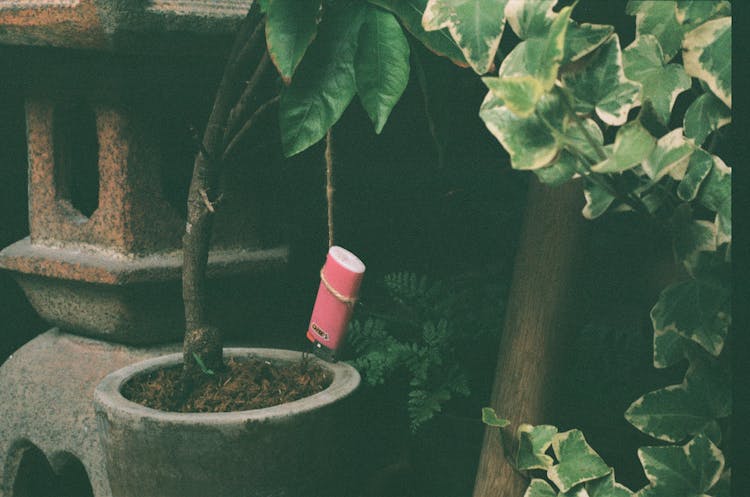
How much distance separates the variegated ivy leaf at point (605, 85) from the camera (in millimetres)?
717

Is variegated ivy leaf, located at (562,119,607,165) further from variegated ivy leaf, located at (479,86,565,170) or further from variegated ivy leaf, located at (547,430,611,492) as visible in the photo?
variegated ivy leaf, located at (547,430,611,492)

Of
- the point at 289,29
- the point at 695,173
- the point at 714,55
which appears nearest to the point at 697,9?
the point at 714,55

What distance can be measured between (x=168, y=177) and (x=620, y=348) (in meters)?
1.06

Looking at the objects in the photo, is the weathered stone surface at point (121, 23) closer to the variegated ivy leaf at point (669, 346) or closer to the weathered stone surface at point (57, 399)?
the weathered stone surface at point (57, 399)

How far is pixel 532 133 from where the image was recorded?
2.19 feet

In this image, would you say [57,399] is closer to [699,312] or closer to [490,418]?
[490,418]

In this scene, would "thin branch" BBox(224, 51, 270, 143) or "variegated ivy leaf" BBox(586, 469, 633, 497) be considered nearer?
"variegated ivy leaf" BBox(586, 469, 633, 497)

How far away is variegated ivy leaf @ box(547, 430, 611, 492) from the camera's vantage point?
89 cm

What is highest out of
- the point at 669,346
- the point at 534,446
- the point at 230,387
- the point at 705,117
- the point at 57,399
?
the point at 705,117

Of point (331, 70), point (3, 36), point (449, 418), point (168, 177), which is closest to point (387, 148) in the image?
point (168, 177)

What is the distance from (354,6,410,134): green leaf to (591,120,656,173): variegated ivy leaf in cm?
38

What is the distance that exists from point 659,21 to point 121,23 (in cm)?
103

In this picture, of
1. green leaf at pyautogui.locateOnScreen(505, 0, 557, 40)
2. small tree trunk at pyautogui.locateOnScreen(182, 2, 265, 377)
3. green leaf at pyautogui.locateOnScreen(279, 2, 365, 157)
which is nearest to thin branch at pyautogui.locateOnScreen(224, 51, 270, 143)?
small tree trunk at pyautogui.locateOnScreen(182, 2, 265, 377)

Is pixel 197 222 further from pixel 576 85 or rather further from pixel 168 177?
pixel 576 85
